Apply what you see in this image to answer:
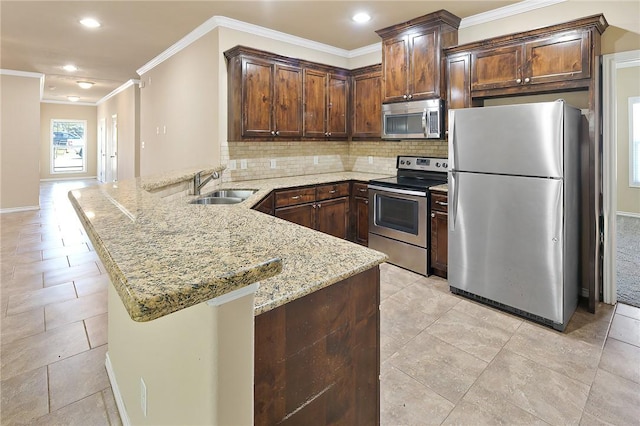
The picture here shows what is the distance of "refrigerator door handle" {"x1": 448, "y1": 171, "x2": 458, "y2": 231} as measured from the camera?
324 centimetres

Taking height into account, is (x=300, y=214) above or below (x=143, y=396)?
above

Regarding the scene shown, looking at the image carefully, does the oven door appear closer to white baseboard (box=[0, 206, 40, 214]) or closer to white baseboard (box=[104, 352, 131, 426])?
white baseboard (box=[104, 352, 131, 426])

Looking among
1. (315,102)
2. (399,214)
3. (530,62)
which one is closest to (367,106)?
(315,102)

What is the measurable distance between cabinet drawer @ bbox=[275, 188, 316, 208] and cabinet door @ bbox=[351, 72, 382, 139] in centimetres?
124

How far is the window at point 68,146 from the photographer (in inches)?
489

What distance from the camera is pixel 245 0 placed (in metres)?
3.44

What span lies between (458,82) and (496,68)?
1.23 ft

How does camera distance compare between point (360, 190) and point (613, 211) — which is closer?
point (613, 211)

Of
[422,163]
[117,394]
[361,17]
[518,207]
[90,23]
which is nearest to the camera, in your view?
[117,394]

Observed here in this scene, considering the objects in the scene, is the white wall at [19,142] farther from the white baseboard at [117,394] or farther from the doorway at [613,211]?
the doorway at [613,211]

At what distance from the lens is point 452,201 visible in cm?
328

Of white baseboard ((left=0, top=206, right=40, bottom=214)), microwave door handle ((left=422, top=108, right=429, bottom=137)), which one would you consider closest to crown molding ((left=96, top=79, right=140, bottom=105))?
white baseboard ((left=0, top=206, right=40, bottom=214))

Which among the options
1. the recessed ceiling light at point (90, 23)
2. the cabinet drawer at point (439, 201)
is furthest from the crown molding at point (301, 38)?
the cabinet drawer at point (439, 201)

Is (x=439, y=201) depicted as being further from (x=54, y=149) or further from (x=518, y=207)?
(x=54, y=149)
